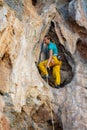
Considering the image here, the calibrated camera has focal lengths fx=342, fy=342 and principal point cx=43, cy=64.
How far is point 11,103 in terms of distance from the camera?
8.91 metres

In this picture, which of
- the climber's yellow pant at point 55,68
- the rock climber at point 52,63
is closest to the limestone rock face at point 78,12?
the rock climber at point 52,63

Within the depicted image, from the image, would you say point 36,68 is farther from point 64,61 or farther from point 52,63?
point 64,61

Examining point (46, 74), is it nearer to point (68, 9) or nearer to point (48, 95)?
point (48, 95)

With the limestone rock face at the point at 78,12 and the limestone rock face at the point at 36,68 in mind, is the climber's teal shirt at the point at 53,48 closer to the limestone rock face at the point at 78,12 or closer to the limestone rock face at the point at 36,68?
the limestone rock face at the point at 36,68

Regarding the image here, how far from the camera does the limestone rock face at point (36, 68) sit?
29.5ft

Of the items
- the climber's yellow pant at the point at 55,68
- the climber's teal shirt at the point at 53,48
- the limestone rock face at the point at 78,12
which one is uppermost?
the limestone rock face at the point at 78,12

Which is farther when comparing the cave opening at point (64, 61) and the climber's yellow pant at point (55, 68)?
the cave opening at point (64, 61)

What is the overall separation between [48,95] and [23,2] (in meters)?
2.95

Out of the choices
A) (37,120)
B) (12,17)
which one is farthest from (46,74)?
(12,17)

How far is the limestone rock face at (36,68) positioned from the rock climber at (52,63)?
0.79 ft

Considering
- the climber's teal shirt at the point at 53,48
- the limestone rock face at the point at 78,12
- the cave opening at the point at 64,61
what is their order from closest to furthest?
the climber's teal shirt at the point at 53,48 < the cave opening at the point at 64,61 < the limestone rock face at the point at 78,12

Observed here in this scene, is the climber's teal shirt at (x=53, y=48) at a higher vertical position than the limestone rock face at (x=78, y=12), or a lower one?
lower

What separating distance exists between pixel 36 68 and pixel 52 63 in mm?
588

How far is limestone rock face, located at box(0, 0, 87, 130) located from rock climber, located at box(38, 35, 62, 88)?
9.5 inches
